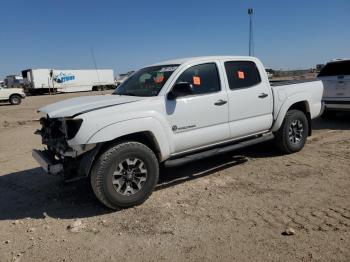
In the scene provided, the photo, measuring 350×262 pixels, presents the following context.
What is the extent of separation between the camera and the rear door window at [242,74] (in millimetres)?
5984

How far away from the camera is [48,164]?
4.67 metres

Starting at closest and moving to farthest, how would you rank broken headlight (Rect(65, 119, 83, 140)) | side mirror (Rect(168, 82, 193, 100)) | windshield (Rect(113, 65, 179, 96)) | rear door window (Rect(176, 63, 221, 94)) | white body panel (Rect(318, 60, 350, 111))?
broken headlight (Rect(65, 119, 83, 140)), side mirror (Rect(168, 82, 193, 100)), windshield (Rect(113, 65, 179, 96)), rear door window (Rect(176, 63, 221, 94)), white body panel (Rect(318, 60, 350, 111))

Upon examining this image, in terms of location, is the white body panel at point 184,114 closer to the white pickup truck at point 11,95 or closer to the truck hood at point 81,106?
the truck hood at point 81,106

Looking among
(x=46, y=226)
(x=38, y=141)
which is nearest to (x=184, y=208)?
(x=46, y=226)

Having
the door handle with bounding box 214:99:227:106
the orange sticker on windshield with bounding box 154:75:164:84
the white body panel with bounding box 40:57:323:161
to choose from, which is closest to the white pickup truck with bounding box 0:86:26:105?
the white body panel with bounding box 40:57:323:161

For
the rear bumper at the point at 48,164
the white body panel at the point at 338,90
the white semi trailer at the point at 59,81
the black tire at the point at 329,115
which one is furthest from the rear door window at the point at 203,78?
the white semi trailer at the point at 59,81

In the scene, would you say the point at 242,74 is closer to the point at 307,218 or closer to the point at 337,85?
the point at 307,218

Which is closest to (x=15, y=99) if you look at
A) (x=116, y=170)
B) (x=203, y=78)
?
(x=203, y=78)

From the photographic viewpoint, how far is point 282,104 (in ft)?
21.9

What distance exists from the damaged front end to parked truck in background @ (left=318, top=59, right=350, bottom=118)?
7.51 m

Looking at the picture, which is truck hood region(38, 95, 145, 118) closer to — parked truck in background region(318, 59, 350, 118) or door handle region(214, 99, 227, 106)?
door handle region(214, 99, 227, 106)

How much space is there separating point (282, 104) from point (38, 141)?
620 cm

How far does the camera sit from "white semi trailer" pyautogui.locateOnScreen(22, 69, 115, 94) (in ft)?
138

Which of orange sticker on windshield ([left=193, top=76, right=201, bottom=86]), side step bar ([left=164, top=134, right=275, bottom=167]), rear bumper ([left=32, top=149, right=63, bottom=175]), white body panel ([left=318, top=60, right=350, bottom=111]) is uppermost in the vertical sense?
orange sticker on windshield ([left=193, top=76, right=201, bottom=86])
